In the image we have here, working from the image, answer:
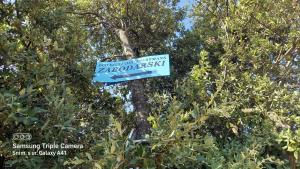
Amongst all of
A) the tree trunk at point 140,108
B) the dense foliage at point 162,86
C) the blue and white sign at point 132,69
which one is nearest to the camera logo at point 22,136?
the dense foliage at point 162,86

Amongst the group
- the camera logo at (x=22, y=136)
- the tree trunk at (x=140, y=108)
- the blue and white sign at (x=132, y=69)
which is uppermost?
the blue and white sign at (x=132, y=69)

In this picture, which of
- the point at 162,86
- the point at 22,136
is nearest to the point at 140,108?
the point at 162,86

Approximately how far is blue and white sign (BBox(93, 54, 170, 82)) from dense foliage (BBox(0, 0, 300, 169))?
0.15 meters

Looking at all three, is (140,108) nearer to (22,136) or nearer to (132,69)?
(132,69)

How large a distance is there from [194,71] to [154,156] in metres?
1.90

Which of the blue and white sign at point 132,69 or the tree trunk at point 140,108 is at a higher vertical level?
the blue and white sign at point 132,69

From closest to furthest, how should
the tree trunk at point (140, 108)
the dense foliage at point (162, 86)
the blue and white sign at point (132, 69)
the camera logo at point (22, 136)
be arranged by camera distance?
the dense foliage at point (162, 86) → the camera logo at point (22, 136) → the blue and white sign at point (132, 69) → the tree trunk at point (140, 108)

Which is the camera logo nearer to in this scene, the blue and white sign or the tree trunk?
the blue and white sign

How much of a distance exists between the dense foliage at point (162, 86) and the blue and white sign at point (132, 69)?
0.15 metres

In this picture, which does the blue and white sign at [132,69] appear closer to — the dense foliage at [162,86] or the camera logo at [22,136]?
the dense foliage at [162,86]

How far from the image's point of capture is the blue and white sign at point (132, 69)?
4234mm

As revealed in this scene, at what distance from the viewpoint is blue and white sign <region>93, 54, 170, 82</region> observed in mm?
4234

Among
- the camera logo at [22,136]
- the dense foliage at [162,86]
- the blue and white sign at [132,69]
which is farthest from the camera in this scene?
the blue and white sign at [132,69]

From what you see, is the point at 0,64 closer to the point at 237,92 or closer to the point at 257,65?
the point at 237,92
